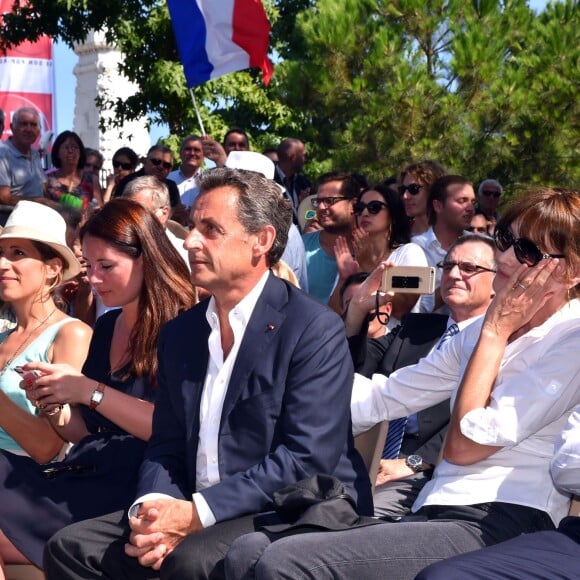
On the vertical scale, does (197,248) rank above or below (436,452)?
above

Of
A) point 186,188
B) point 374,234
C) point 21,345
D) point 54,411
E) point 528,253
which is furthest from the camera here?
point 186,188

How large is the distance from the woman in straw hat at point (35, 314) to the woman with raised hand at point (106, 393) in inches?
5.8

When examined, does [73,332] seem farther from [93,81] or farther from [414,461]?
[93,81]

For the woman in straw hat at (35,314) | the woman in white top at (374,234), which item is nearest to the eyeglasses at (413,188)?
the woman in white top at (374,234)

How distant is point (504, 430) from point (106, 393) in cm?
164

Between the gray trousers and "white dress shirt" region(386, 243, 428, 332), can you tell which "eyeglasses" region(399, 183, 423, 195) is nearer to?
"white dress shirt" region(386, 243, 428, 332)

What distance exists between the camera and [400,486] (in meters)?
4.24

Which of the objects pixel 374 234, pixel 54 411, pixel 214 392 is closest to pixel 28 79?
pixel 374 234

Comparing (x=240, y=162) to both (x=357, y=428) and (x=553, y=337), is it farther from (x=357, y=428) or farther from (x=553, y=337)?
(x=553, y=337)

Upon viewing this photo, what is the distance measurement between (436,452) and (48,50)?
20181 mm

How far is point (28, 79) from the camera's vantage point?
2244cm

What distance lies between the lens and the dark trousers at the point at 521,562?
2.72 m

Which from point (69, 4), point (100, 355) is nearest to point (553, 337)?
point (100, 355)

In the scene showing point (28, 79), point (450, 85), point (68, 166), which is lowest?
point (68, 166)
